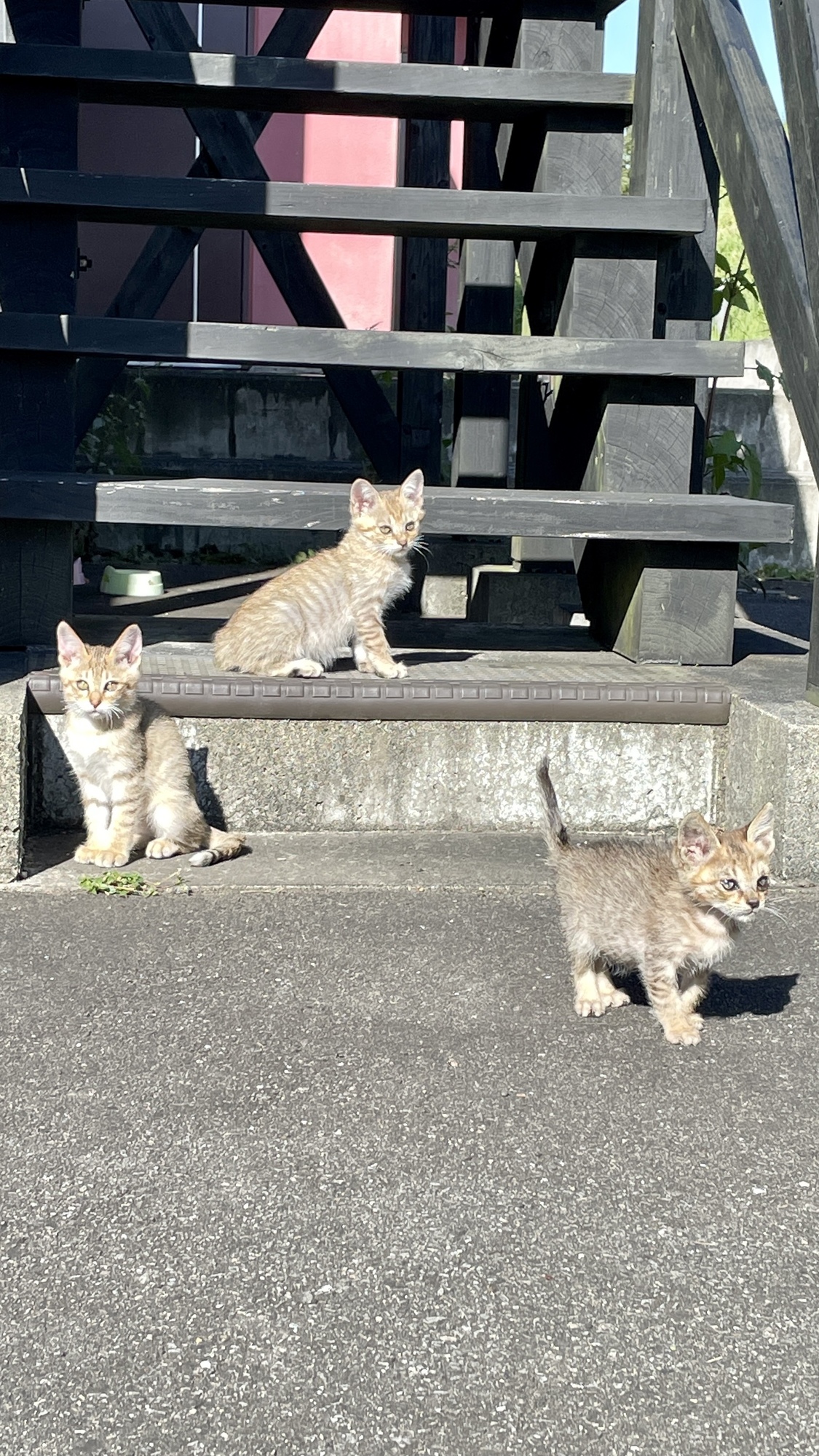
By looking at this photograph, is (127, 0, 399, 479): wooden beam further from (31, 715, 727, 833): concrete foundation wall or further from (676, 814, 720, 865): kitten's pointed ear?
(676, 814, 720, 865): kitten's pointed ear

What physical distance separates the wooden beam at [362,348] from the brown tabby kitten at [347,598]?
1.61ft

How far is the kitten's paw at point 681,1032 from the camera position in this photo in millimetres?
3490

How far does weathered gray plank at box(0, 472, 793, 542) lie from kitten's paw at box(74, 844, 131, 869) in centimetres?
124

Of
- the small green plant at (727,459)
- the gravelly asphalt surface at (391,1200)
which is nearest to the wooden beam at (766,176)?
the gravelly asphalt surface at (391,1200)

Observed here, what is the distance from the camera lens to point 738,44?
539cm

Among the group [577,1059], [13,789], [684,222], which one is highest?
[684,222]

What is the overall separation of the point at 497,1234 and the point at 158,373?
8.77m

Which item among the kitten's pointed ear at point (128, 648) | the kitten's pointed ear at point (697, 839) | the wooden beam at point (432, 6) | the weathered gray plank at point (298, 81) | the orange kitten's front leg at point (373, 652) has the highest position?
the wooden beam at point (432, 6)

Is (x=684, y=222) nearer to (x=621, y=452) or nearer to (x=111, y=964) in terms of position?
(x=621, y=452)

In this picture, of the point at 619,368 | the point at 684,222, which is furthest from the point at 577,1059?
the point at 684,222

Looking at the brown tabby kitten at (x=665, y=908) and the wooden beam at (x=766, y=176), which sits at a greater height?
the wooden beam at (x=766, y=176)

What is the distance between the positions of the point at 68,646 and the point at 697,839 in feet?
7.03

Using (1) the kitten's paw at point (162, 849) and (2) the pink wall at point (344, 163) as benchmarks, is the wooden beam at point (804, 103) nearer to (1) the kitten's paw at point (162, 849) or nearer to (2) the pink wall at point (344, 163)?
(1) the kitten's paw at point (162, 849)

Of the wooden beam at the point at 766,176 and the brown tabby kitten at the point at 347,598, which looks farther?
the brown tabby kitten at the point at 347,598
